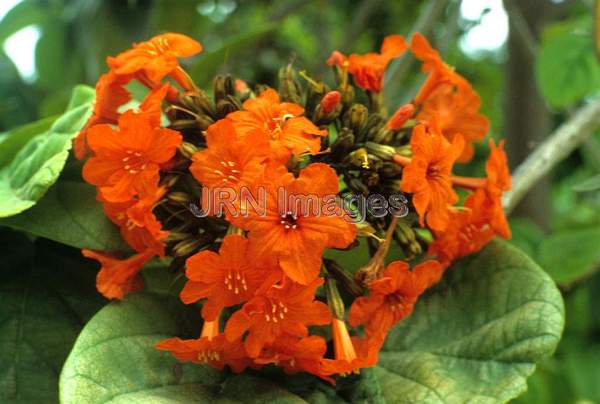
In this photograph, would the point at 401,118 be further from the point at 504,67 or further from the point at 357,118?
the point at 504,67

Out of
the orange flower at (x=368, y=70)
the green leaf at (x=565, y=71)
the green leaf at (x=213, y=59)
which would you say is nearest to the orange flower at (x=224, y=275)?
the orange flower at (x=368, y=70)

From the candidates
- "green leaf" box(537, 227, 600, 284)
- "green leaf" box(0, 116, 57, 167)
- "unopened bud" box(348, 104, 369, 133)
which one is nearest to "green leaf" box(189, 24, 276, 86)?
"green leaf" box(0, 116, 57, 167)

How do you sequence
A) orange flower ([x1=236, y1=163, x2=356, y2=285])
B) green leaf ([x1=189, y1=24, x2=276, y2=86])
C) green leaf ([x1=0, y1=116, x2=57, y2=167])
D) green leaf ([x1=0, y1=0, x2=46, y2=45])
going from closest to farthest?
orange flower ([x1=236, y1=163, x2=356, y2=285])
green leaf ([x1=0, y1=116, x2=57, y2=167])
green leaf ([x1=189, y1=24, x2=276, y2=86])
green leaf ([x1=0, y1=0, x2=46, y2=45])

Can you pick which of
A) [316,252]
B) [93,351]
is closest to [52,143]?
[93,351]

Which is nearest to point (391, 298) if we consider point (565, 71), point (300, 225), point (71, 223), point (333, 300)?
point (333, 300)

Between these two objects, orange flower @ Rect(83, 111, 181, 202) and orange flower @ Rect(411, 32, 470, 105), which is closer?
orange flower @ Rect(83, 111, 181, 202)

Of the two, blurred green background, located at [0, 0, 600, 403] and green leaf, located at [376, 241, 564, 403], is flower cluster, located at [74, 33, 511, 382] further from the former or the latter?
blurred green background, located at [0, 0, 600, 403]
